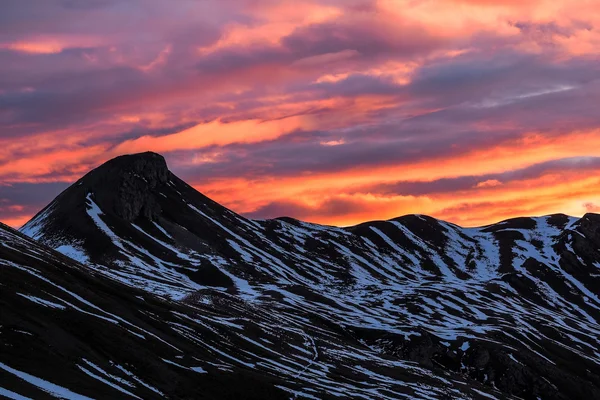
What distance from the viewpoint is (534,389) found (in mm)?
169000

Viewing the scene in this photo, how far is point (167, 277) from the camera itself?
19600 centimetres

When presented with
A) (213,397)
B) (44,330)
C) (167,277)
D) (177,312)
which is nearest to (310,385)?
(213,397)

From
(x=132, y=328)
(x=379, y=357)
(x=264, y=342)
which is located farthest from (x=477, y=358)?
(x=132, y=328)

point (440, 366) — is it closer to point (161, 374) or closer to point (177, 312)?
point (177, 312)

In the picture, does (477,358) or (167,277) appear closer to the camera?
(477,358)

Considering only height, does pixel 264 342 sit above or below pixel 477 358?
above

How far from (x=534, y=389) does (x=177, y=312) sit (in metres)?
88.0

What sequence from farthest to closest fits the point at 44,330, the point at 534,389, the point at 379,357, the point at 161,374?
1. the point at 534,389
2. the point at 379,357
3. the point at 161,374
4. the point at 44,330

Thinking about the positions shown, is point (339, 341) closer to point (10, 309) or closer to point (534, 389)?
point (534, 389)

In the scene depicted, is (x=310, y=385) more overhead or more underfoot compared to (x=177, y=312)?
more underfoot

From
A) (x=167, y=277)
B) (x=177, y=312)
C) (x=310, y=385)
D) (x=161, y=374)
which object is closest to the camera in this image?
(x=161, y=374)

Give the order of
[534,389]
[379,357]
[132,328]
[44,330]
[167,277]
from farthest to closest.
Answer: [167,277], [534,389], [379,357], [132,328], [44,330]

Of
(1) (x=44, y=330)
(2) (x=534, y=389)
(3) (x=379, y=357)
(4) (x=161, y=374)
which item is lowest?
(2) (x=534, y=389)

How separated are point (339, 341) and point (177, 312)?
44171 millimetres
